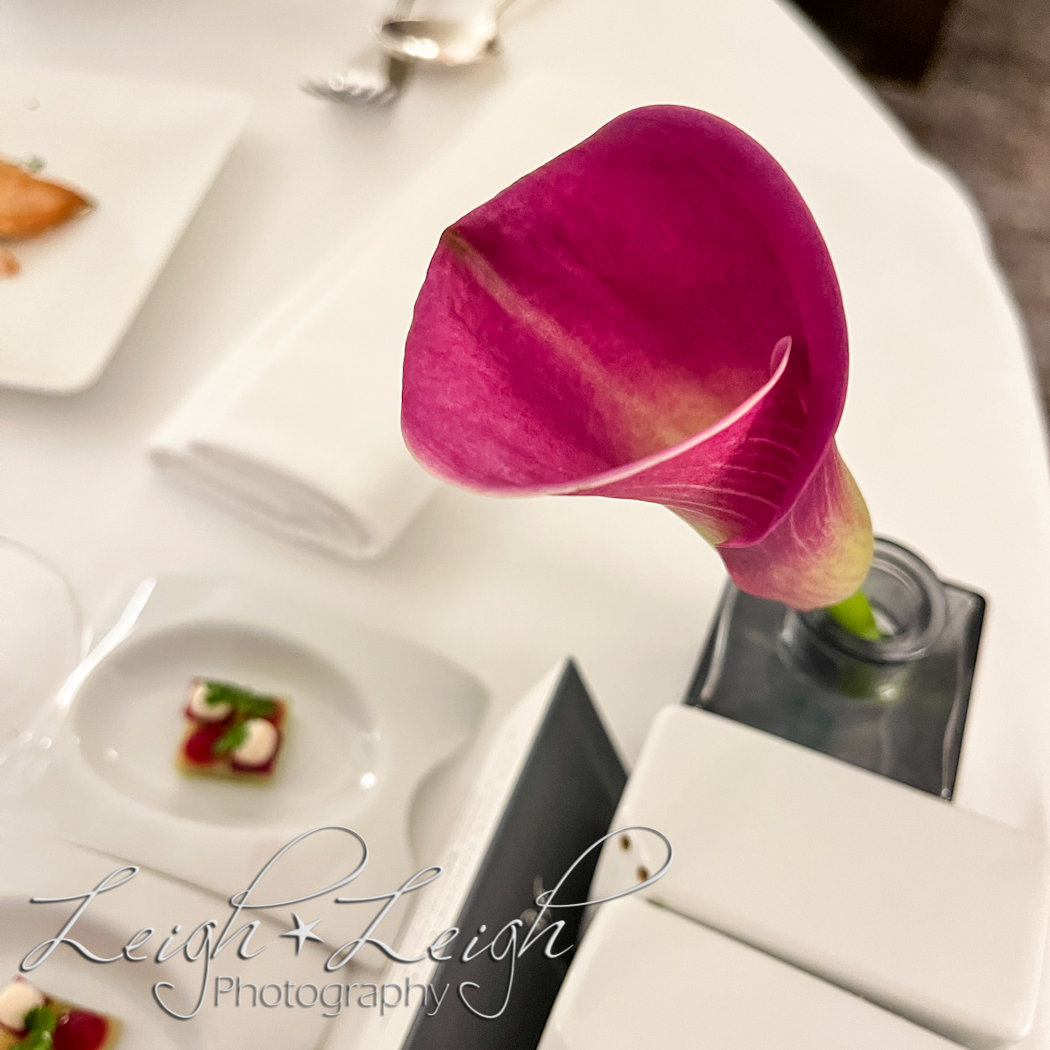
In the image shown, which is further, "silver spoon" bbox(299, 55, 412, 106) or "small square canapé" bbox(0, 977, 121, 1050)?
"silver spoon" bbox(299, 55, 412, 106)

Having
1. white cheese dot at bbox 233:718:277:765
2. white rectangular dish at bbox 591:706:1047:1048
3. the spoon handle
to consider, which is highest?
the spoon handle

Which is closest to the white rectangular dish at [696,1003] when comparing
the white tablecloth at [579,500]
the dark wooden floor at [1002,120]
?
the white tablecloth at [579,500]

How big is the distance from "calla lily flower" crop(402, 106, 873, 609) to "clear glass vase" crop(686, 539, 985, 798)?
9cm

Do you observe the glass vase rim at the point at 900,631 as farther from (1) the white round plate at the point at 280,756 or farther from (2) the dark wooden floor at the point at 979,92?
(2) the dark wooden floor at the point at 979,92

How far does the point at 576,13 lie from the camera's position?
1.90 ft

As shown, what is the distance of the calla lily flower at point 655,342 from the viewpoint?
149 millimetres

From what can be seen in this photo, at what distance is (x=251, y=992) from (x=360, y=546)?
16 centimetres

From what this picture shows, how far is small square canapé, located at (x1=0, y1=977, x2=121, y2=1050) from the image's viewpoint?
0.79 feet

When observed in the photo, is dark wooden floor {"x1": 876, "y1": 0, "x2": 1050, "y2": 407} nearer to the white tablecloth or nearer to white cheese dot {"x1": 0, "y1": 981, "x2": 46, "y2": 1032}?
the white tablecloth

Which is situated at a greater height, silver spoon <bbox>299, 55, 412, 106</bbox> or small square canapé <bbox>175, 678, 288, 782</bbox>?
silver spoon <bbox>299, 55, 412, 106</bbox>

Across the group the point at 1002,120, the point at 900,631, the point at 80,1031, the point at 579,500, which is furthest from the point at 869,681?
the point at 1002,120

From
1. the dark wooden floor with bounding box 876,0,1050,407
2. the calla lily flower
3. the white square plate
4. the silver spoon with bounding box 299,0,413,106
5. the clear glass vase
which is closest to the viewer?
the calla lily flower

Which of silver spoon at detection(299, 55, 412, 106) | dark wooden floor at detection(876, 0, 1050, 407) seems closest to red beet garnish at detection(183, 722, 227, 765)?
silver spoon at detection(299, 55, 412, 106)

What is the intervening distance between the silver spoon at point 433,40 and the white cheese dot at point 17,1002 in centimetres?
53
